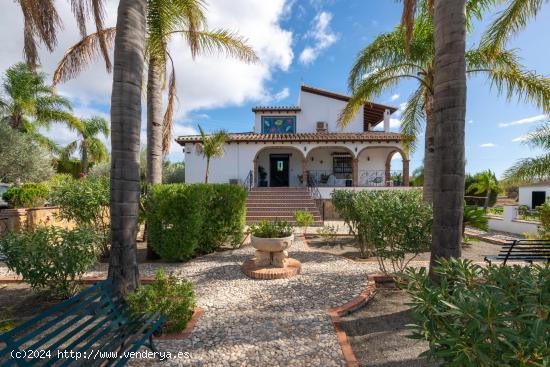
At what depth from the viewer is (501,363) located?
1.30m

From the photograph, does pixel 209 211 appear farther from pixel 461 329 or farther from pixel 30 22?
pixel 461 329

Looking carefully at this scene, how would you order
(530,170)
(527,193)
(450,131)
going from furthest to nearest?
1. (527,193)
2. (530,170)
3. (450,131)

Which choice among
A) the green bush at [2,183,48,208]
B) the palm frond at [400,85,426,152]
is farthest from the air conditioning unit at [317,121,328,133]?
the green bush at [2,183,48,208]

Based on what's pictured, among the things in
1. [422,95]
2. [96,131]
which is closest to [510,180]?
[422,95]

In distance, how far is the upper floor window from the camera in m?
19.0

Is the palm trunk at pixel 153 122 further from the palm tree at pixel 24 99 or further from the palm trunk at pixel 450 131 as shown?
the palm tree at pixel 24 99

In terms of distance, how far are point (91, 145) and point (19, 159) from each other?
43.6 feet

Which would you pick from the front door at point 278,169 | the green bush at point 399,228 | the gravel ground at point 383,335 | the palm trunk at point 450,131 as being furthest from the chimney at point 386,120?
the gravel ground at point 383,335

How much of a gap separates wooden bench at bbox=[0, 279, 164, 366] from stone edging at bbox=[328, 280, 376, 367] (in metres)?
2.08

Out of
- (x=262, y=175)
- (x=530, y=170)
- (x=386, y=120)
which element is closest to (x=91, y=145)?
(x=262, y=175)

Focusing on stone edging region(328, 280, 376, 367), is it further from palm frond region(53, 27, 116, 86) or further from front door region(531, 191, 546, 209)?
front door region(531, 191, 546, 209)

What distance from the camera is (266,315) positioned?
3521 millimetres

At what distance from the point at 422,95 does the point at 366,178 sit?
9.17 meters

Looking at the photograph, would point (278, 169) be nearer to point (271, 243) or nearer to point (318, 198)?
point (318, 198)
